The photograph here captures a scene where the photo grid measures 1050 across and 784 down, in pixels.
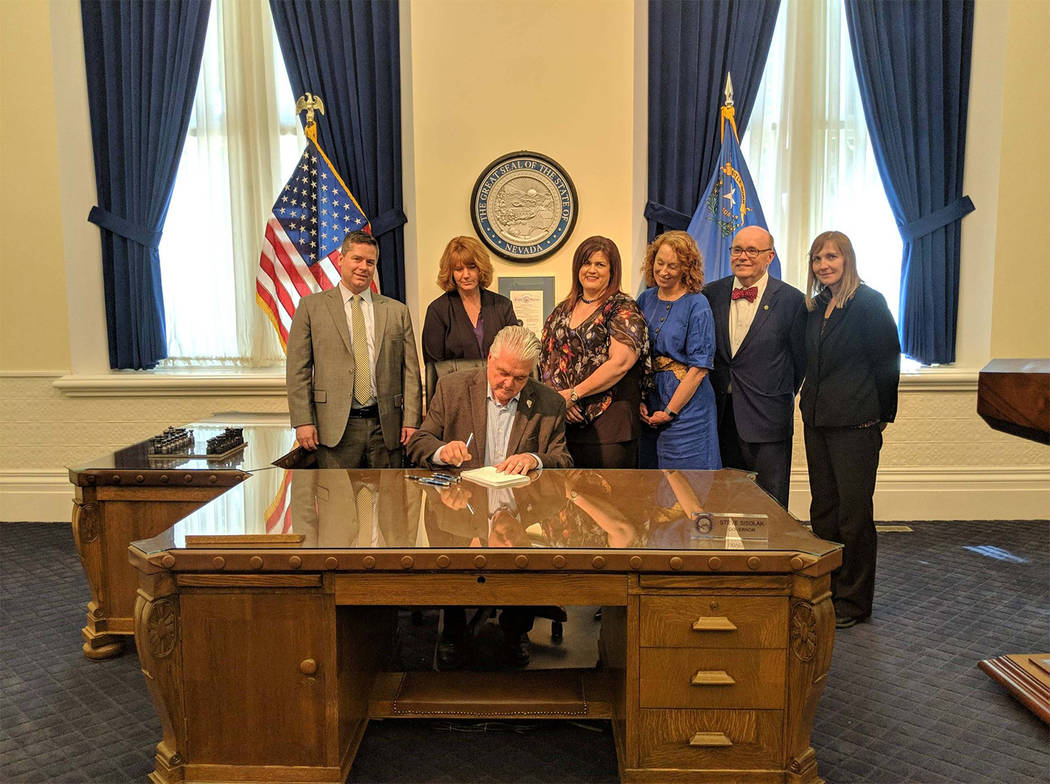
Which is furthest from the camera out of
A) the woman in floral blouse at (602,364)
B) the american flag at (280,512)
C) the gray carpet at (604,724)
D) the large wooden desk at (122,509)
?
the woman in floral blouse at (602,364)

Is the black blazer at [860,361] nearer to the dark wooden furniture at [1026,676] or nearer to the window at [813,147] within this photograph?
the dark wooden furniture at [1026,676]

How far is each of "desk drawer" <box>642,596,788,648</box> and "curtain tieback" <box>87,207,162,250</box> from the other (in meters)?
4.49

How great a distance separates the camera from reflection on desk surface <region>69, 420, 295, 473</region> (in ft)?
10.2

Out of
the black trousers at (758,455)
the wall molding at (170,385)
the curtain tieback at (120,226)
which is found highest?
the curtain tieback at (120,226)

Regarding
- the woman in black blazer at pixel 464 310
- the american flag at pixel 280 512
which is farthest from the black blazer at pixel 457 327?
the american flag at pixel 280 512

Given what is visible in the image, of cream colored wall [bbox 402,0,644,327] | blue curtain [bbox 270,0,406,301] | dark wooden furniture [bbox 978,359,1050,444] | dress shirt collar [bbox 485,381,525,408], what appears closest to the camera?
dark wooden furniture [bbox 978,359,1050,444]

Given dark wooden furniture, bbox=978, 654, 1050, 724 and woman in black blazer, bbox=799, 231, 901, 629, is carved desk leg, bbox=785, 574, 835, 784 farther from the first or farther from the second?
woman in black blazer, bbox=799, 231, 901, 629

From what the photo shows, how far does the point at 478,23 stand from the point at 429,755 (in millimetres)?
4095

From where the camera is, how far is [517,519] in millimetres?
2291

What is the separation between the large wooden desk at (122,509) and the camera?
307 centimetres

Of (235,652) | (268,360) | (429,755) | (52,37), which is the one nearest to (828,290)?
(429,755)

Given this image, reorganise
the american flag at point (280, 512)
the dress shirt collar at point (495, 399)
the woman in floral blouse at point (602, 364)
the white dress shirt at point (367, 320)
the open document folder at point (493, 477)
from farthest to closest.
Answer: the white dress shirt at point (367, 320), the woman in floral blouse at point (602, 364), the dress shirt collar at point (495, 399), the open document folder at point (493, 477), the american flag at point (280, 512)

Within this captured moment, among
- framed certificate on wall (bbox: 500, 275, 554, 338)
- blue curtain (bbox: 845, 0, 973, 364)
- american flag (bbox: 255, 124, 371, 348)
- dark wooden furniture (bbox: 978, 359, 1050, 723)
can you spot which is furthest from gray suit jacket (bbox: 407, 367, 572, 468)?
blue curtain (bbox: 845, 0, 973, 364)

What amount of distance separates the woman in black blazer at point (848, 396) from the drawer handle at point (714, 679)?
5.19ft
